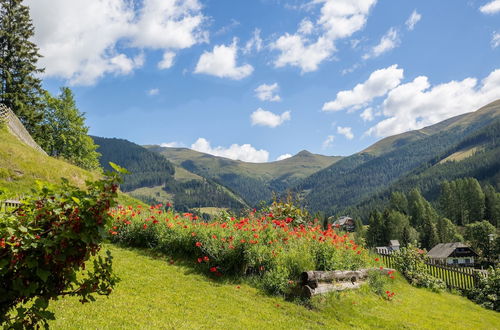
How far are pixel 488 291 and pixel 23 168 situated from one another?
29.3 meters

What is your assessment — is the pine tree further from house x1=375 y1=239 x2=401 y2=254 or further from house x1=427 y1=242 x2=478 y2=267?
house x1=427 y1=242 x2=478 y2=267

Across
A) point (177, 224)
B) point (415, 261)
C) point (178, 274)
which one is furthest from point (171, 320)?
point (415, 261)

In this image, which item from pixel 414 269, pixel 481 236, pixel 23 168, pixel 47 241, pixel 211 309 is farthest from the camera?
pixel 481 236

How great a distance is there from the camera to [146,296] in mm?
8516

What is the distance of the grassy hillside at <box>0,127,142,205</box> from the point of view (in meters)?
21.8

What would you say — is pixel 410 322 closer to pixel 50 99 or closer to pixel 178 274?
pixel 178 274

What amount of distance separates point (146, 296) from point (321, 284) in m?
5.13

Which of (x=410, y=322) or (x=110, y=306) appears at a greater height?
(x=110, y=306)

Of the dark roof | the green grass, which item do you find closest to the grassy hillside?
the green grass

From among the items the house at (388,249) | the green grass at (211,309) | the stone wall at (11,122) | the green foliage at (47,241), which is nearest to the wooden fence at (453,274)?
the house at (388,249)

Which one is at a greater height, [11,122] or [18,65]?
[18,65]

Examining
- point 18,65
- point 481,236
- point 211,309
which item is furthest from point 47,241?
point 481,236

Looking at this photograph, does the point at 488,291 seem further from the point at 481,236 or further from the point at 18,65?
the point at 481,236

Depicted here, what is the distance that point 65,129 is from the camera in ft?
150
